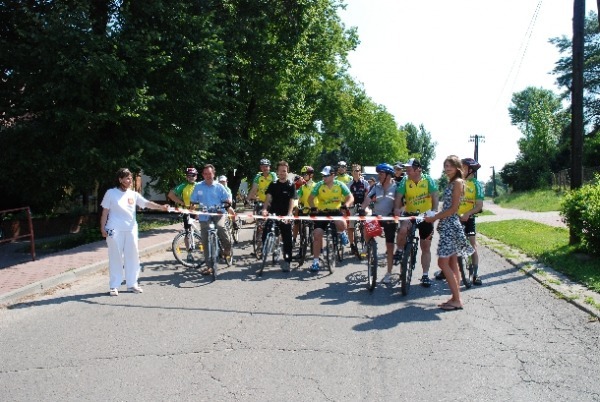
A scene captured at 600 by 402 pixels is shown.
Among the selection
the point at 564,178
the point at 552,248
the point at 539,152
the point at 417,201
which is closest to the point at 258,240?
the point at 417,201

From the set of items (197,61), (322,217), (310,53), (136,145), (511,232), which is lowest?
(511,232)

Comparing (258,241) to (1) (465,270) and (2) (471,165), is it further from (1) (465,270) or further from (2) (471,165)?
(2) (471,165)

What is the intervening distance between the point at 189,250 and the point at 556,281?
6.64 meters

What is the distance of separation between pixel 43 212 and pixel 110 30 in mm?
7548

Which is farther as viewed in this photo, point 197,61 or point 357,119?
point 357,119

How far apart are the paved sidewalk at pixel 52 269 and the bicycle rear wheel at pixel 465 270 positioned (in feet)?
21.9

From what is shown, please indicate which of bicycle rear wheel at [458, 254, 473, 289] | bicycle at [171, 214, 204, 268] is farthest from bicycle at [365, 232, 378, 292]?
bicycle at [171, 214, 204, 268]

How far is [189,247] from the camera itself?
35.6ft

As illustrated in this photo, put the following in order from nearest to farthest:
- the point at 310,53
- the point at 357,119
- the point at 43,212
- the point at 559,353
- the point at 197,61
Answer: the point at 559,353 → the point at 197,61 → the point at 43,212 → the point at 310,53 → the point at 357,119

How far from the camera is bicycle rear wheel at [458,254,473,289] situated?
8.80m

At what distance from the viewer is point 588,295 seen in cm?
788

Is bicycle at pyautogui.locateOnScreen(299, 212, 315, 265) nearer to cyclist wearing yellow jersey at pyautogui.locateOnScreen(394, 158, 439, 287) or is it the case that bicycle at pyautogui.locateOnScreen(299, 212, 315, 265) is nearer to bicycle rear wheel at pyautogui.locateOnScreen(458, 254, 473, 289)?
cyclist wearing yellow jersey at pyautogui.locateOnScreen(394, 158, 439, 287)

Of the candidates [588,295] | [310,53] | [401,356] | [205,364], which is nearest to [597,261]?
[588,295]

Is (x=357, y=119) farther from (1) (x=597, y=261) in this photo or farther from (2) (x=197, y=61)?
(1) (x=597, y=261)
